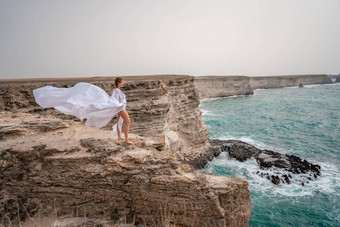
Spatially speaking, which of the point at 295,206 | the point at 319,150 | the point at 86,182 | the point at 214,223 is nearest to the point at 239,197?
the point at 214,223

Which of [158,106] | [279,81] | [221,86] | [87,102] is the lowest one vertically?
[158,106]

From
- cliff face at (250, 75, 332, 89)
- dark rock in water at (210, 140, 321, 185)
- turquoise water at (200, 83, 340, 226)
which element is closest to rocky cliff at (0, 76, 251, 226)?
turquoise water at (200, 83, 340, 226)

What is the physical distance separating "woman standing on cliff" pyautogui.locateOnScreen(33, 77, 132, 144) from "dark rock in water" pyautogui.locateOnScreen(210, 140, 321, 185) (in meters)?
12.2

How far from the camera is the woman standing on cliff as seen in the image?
5184 mm

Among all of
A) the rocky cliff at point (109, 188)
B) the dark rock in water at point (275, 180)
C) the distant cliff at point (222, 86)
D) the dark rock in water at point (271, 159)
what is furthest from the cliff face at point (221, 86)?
the rocky cliff at point (109, 188)

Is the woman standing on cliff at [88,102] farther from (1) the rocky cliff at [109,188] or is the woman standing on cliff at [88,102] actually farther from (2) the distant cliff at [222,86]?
(2) the distant cliff at [222,86]

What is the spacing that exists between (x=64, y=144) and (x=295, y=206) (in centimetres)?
1190

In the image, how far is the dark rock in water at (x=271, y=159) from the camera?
13.5 m

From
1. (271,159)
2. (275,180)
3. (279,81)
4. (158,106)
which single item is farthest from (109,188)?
(279,81)

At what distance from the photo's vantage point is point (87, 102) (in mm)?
5301

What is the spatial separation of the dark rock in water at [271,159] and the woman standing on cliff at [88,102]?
12.2 m

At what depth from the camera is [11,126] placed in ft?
20.2

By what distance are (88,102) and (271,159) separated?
15.5m

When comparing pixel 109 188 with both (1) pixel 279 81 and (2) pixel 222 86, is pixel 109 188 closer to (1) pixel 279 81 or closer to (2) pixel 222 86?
(2) pixel 222 86
